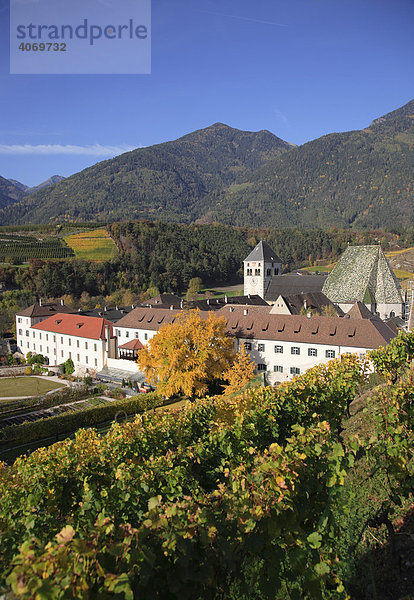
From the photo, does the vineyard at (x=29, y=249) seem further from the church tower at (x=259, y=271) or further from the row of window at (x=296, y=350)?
the row of window at (x=296, y=350)

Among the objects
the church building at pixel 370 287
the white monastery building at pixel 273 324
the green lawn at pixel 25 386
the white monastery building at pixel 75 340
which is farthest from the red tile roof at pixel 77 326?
the church building at pixel 370 287

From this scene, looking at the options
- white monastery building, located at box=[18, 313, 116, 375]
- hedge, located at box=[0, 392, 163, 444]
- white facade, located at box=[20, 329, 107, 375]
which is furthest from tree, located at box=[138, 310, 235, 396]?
white facade, located at box=[20, 329, 107, 375]

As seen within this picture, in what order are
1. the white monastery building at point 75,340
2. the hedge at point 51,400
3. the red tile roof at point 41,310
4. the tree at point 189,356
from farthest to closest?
the red tile roof at point 41,310 < the white monastery building at point 75,340 < the hedge at point 51,400 < the tree at point 189,356

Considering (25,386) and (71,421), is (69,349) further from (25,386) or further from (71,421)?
(71,421)

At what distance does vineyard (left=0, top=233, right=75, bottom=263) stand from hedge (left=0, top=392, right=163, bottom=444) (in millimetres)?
93427

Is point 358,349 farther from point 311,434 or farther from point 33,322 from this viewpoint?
point 33,322

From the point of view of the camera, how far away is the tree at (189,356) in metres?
34.7

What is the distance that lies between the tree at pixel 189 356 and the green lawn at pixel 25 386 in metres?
16.6

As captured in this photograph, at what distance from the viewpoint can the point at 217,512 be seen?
686 centimetres

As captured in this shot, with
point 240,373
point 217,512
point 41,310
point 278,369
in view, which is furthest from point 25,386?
point 217,512

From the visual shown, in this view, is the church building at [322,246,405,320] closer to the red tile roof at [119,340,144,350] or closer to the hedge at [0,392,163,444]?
the red tile roof at [119,340,144,350]

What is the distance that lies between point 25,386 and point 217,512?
48305 mm

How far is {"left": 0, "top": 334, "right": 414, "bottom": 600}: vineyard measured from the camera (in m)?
5.13

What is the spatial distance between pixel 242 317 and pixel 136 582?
39.9 metres
